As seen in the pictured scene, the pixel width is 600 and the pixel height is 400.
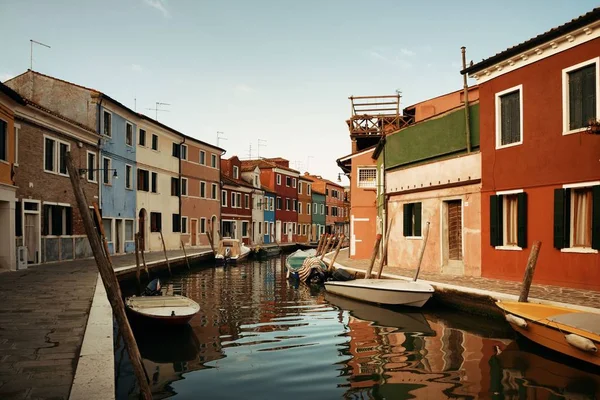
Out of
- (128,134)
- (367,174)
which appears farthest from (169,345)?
(128,134)

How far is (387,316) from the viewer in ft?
40.7

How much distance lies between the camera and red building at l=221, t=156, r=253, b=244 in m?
40.7

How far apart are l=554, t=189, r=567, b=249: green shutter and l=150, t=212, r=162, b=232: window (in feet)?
76.1

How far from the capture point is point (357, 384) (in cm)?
704

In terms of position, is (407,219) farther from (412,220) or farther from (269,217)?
(269,217)

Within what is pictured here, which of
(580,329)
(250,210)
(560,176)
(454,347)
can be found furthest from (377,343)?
(250,210)

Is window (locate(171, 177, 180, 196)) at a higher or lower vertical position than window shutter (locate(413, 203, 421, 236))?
higher

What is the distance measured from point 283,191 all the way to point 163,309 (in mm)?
41191

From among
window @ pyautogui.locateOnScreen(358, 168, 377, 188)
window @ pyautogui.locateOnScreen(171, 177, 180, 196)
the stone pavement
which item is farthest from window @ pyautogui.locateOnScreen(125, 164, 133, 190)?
the stone pavement

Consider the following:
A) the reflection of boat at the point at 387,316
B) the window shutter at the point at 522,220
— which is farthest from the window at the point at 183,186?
the window shutter at the point at 522,220

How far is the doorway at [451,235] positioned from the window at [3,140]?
531 inches

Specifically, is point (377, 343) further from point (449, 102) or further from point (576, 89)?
point (449, 102)

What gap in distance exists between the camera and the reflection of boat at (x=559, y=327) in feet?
24.3

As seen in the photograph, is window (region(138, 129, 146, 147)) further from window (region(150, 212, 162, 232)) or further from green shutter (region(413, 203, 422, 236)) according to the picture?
green shutter (region(413, 203, 422, 236))
